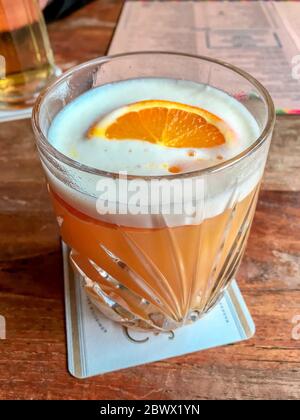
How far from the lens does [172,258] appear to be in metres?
0.45

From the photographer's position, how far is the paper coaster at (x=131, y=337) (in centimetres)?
50

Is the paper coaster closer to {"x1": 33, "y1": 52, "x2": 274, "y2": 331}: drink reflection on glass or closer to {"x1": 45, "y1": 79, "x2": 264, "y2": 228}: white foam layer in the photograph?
{"x1": 33, "y1": 52, "x2": 274, "y2": 331}: drink reflection on glass

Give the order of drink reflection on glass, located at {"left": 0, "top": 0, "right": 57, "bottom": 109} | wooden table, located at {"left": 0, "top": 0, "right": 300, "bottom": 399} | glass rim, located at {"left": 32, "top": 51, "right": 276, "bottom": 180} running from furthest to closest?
drink reflection on glass, located at {"left": 0, "top": 0, "right": 57, "bottom": 109}
wooden table, located at {"left": 0, "top": 0, "right": 300, "bottom": 399}
glass rim, located at {"left": 32, "top": 51, "right": 276, "bottom": 180}

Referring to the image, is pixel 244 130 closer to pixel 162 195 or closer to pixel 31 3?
pixel 162 195

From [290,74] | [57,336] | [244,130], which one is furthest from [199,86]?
[290,74]

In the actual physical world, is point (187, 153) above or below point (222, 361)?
above

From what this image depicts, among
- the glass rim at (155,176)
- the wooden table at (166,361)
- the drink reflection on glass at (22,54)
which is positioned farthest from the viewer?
the drink reflection on glass at (22,54)

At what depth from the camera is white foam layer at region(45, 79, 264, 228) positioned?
402 millimetres

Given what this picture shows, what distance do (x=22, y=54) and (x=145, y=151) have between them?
0.51 meters
